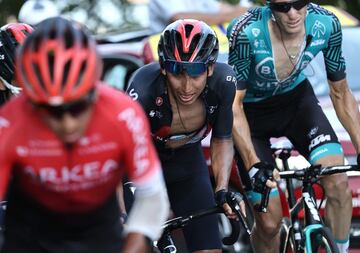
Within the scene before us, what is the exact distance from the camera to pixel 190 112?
611cm

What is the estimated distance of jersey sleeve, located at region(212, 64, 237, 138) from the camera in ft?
19.7

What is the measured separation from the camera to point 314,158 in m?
6.77

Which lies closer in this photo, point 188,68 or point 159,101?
point 188,68

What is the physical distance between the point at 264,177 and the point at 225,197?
0.55 m

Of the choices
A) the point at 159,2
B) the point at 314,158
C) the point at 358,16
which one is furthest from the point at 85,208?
the point at 358,16

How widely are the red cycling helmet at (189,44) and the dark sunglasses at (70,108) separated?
2.05m

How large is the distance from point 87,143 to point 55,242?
452 millimetres

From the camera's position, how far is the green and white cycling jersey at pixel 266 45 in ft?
22.0

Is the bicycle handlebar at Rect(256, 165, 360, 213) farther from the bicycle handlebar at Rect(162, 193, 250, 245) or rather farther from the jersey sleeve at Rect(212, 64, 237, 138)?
the bicycle handlebar at Rect(162, 193, 250, 245)

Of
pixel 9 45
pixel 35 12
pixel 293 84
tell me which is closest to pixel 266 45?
pixel 293 84

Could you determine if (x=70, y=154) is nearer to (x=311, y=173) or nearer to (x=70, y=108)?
(x=70, y=108)

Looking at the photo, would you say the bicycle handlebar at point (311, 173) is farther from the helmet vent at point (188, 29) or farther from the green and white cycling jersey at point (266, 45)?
the helmet vent at point (188, 29)

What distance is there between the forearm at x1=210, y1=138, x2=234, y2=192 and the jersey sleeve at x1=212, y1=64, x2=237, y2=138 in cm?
5

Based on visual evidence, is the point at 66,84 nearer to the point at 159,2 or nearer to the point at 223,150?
the point at 223,150
